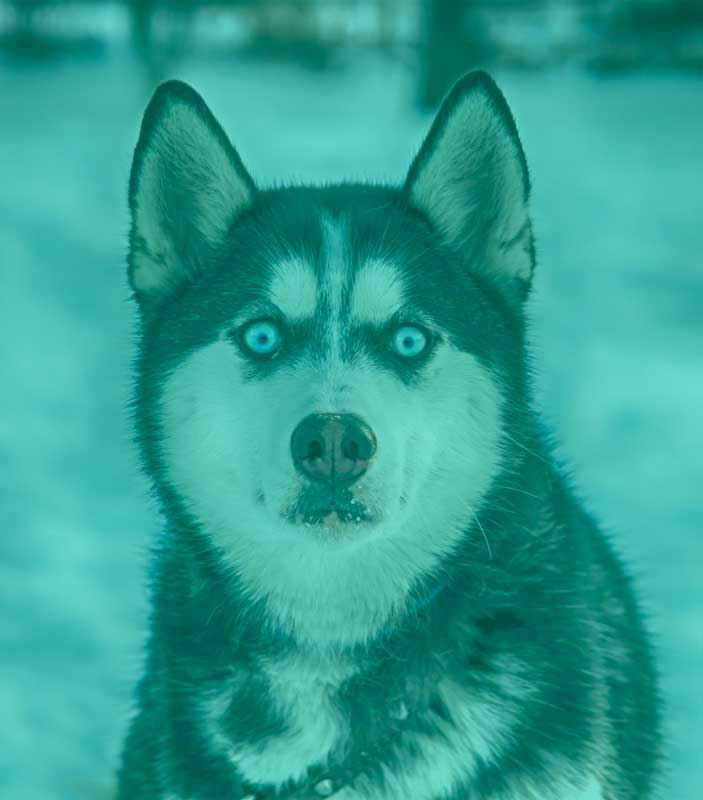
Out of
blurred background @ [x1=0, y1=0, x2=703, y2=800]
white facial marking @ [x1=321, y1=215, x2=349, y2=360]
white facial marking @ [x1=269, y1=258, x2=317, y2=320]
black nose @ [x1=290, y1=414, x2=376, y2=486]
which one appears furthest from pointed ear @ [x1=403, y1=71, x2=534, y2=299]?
blurred background @ [x1=0, y1=0, x2=703, y2=800]

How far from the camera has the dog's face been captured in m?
1.87

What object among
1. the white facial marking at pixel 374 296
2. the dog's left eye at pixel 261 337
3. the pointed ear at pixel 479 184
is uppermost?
the pointed ear at pixel 479 184

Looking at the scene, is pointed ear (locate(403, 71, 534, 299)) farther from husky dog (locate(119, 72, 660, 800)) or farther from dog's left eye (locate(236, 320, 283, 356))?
dog's left eye (locate(236, 320, 283, 356))

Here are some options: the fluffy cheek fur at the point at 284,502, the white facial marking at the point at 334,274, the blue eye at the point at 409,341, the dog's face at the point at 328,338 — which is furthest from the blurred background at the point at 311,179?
the blue eye at the point at 409,341

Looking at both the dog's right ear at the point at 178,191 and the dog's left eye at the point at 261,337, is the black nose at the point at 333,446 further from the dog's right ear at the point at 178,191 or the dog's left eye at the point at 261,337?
the dog's right ear at the point at 178,191

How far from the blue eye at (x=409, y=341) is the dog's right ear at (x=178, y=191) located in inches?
19.9

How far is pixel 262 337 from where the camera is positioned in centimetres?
200

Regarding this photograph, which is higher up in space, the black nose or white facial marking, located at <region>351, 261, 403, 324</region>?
white facial marking, located at <region>351, 261, 403, 324</region>

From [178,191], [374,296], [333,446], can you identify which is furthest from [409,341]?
[178,191]

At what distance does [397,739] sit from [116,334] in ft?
13.6

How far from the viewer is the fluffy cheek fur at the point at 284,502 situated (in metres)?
1.87

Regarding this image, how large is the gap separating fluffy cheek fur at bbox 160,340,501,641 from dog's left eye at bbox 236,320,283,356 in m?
0.04

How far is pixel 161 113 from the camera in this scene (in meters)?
1.98

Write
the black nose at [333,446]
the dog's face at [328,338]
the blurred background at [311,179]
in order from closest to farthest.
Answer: the black nose at [333,446] → the dog's face at [328,338] → the blurred background at [311,179]
